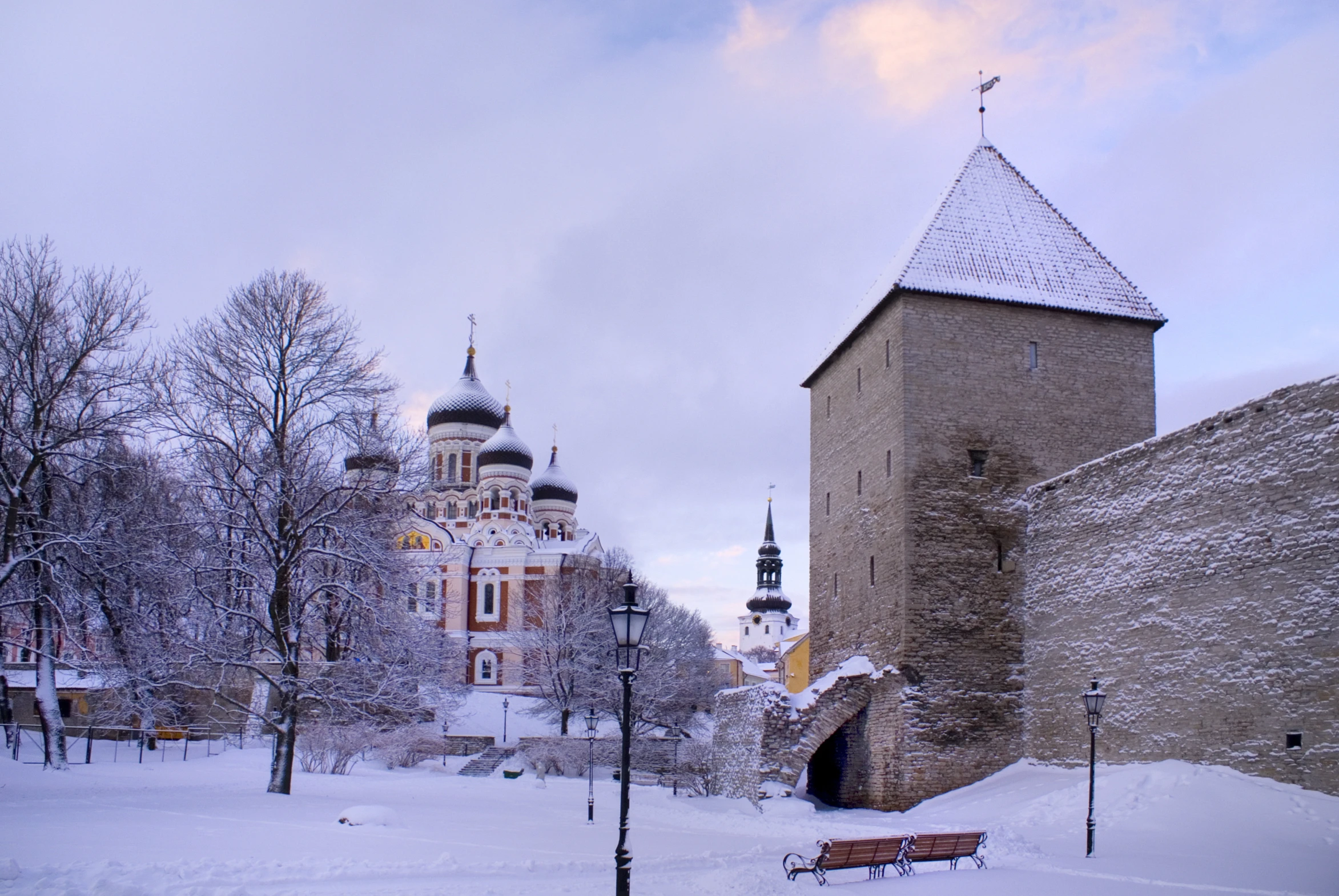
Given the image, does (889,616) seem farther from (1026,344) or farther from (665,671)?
(665,671)

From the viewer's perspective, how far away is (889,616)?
814 inches

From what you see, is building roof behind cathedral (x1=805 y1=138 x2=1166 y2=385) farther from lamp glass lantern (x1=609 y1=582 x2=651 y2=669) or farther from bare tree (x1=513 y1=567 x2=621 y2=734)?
bare tree (x1=513 y1=567 x2=621 y2=734)

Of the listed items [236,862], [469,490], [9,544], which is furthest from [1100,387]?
[469,490]

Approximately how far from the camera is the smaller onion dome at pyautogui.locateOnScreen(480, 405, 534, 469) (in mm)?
56812

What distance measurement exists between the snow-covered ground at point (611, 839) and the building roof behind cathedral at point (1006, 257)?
9.08 m

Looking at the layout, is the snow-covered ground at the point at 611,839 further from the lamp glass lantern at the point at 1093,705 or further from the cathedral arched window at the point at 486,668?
the cathedral arched window at the point at 486,668

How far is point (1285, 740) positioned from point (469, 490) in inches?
1864

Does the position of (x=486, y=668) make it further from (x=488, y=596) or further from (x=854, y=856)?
(x=854, y=856)

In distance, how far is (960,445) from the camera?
20.9m

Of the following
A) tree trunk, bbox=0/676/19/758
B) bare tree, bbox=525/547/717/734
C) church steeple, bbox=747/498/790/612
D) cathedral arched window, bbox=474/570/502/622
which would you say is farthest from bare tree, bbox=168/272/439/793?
church steeple, bbox=747/498/790/612

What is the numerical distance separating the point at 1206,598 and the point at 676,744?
25164 mm

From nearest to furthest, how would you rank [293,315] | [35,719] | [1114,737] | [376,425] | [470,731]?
[1114,737] → [293,315] → [376,425] → [35,719] → [470,731]

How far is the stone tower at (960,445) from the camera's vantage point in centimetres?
1997

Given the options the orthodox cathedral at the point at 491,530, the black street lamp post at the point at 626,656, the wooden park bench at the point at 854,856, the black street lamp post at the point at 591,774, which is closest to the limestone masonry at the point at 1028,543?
the black street lamp post at the point at 591,774
